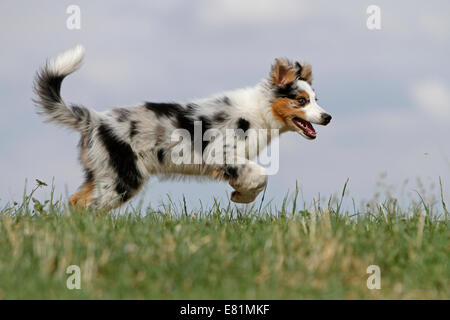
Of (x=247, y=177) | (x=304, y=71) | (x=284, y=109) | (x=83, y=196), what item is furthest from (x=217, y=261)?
(x=304, y=71)

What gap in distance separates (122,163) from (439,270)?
3466 mm

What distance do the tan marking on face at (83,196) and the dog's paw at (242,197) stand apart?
1.59 meters

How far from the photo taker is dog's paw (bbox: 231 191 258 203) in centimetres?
653

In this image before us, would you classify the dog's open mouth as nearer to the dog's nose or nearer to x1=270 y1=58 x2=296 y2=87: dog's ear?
the dog's nose

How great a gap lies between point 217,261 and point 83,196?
110 inches

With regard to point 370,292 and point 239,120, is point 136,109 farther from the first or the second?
point 370,292

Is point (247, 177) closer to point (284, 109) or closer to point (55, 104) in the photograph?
point (284, 109)

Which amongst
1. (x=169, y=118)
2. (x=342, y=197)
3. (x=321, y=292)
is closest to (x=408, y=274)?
(x=321, y=292)

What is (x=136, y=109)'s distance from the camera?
6.54 metres

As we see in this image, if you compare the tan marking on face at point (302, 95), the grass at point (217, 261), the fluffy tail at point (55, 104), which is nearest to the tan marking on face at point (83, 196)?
the fluffy tail at point (55, 104)

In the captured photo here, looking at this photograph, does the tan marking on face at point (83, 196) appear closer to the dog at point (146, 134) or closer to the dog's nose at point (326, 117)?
the dog at point (146, 134)

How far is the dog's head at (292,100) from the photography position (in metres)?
6.79

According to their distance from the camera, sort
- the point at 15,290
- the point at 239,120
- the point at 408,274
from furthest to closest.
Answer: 1. the point at 239,120
2. the point at 408,274
3. the point at 15,290

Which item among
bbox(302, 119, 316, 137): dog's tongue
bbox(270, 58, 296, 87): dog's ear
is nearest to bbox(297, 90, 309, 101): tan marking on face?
bbox(270, 58, 296, 87): dog's ear
